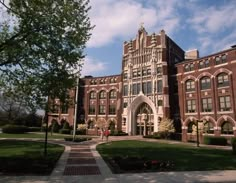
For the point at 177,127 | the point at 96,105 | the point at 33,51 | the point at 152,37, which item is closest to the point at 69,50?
the point at 33,51

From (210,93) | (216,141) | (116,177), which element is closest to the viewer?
(116,177)

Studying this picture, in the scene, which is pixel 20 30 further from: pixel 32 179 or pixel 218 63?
pixel 218 63

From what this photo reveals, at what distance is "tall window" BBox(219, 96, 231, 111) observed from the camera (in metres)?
35.8

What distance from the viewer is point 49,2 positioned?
13.6 m

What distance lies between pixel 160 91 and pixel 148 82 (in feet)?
12.3

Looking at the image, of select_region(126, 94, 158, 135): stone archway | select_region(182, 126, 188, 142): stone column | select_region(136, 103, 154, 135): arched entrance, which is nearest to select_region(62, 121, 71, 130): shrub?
select_region(126, 94, 158, 135): stone archway

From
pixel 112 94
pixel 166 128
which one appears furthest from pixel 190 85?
pixel 112 94

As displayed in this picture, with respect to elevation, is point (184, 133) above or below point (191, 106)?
below

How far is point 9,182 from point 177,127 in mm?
37813

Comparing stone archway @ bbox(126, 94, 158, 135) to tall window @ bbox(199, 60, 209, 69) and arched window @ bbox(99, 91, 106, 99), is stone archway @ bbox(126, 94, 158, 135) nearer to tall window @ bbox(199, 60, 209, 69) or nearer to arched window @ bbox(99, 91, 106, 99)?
arched window @ bbox(99, 91, 106, 99)

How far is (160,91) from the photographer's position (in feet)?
148

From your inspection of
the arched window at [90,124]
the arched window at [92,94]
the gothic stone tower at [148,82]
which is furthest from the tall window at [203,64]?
the arched window at [90,124]

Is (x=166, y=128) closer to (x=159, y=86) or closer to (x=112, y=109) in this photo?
(x=159, y=86)

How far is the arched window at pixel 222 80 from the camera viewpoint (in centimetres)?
3622
